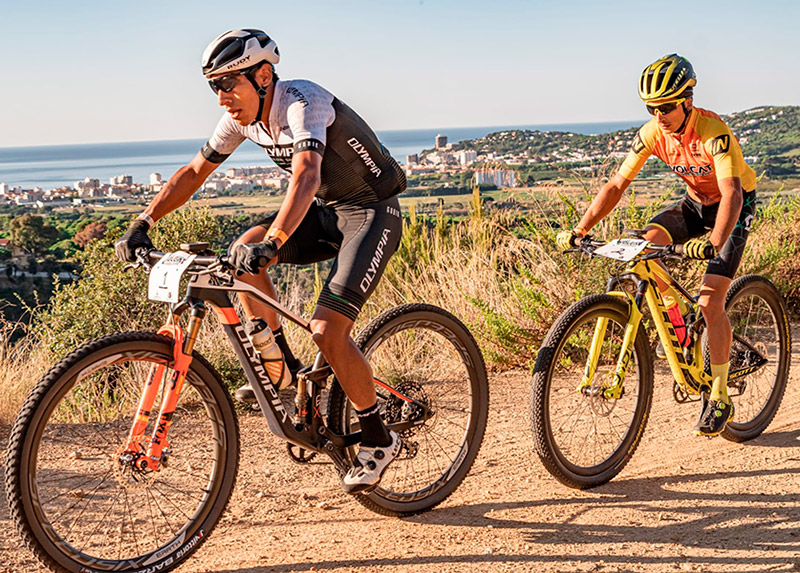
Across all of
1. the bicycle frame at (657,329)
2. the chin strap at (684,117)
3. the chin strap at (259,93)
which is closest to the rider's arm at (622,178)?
the chin strap at (684,117)

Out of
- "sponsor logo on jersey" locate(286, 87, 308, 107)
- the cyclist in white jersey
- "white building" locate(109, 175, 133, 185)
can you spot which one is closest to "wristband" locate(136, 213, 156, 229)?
the cyclist in white jersey

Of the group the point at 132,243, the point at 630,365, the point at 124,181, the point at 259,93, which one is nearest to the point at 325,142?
the point at 259,93

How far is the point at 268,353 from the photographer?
3988 mm

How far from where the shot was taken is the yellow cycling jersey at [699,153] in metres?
4.96

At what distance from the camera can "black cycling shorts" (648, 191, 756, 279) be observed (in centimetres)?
521

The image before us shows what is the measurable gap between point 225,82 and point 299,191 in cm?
66

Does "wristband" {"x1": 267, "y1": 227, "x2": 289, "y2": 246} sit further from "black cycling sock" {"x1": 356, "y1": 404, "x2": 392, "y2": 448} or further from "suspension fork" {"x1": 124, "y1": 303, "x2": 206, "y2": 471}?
"black cycling sock" {"x1": 356, "y1": 404, "x2": 392, "y2": 448}

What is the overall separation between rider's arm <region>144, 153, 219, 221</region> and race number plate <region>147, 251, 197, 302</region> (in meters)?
0.60

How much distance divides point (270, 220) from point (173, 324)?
107 centimetres

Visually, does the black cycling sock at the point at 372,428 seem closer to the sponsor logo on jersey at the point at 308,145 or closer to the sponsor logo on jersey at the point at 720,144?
the sponsor logo on jersey at the point at 308,145

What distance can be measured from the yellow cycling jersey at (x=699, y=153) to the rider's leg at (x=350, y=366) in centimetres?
233

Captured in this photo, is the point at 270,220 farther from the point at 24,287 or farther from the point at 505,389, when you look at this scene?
the point at 24,287

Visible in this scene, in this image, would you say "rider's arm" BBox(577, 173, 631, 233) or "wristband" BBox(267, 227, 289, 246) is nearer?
"wristband" BBox(267, 227, 289, 246)

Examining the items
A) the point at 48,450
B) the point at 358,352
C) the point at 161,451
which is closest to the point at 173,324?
the point at 161,451
